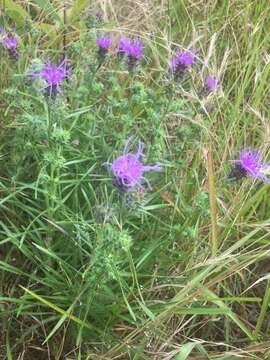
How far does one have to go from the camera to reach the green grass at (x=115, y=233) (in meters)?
1.15

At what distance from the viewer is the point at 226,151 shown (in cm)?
142

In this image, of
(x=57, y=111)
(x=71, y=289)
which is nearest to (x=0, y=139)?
(x=57, y=111)

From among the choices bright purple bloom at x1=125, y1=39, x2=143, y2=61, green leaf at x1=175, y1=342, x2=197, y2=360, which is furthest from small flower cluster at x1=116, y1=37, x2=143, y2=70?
green leaf at x1=175, y1=342, x2=197, y2=360

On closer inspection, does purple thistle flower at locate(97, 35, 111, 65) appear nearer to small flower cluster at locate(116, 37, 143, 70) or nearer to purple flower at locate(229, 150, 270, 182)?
small flower cluster at locate(116, 37, 143, 70)

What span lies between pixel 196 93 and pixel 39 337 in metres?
0.64

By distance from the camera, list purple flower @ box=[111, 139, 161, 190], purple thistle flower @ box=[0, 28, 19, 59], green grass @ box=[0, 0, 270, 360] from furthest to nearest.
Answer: purple thistle flower @ box=[0, 28, 19, 59]
green grass @ box=[0, 0, 270, 360]
purple flower @ box=[111, 139, 161, 190]

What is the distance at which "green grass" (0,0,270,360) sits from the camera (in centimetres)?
115

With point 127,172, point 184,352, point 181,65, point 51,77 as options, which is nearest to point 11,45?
point 51,77

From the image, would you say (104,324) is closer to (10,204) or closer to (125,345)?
(125,345)

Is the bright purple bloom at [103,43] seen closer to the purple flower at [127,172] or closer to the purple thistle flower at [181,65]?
the purple thistle flower at [181,65]

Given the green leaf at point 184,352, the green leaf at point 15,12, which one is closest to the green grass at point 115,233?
the green leaf at point 184,352

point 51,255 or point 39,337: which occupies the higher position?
point 51,255

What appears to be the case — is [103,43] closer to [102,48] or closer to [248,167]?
[102,48]

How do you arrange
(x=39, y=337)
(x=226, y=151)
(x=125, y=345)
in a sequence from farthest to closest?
(x=226, y=151) < (x=39, y=337) < (x=125, y=345)
